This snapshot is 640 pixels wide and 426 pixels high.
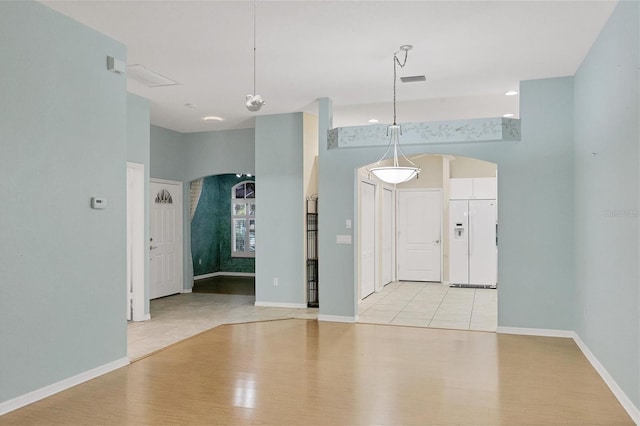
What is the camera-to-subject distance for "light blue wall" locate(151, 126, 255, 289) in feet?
28.0

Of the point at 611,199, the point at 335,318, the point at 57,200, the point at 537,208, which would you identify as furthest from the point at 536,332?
the point at 57,200

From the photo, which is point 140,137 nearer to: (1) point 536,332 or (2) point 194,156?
(2) point 194,156

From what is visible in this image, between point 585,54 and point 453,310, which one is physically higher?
point 585,54

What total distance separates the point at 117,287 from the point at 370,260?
4.95 m

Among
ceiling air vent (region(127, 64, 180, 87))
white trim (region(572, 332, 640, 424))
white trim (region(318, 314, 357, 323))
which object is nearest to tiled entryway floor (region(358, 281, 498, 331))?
white trim (region(318, 314, 357, 323))

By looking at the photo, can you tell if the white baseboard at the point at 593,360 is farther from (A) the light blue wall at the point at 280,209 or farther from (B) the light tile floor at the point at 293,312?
(A) the light blue wall at the point at 280,209

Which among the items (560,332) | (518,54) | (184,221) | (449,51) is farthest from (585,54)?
(184,221)

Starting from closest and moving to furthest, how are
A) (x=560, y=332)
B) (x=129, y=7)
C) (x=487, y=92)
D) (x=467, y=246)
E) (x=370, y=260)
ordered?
(x=129, y=7)
(x=560, y=332)
(x=487, y=92)
(x=370, y=260)
(x=467, y=246)

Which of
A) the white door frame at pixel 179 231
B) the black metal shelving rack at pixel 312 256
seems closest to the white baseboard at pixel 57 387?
the black metal shelving rack at pixel 312 256

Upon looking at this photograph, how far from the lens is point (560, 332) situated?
557 centimetres

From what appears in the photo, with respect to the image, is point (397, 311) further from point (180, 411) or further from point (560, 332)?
point (180, 411)

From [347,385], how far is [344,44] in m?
3.07

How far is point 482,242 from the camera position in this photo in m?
9.53

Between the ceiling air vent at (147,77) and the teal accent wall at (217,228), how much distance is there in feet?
19.1
